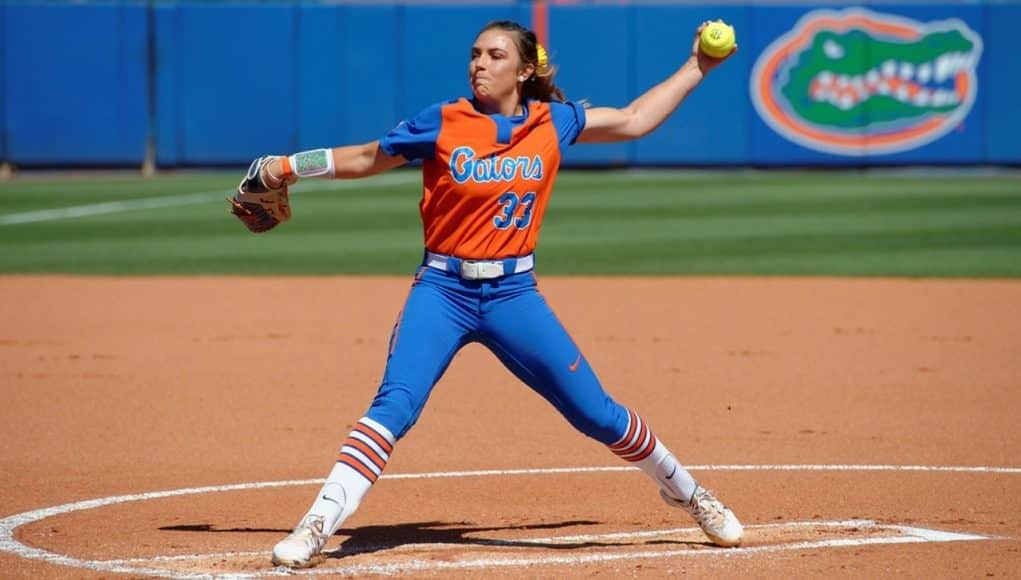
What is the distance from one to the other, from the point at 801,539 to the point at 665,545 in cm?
50

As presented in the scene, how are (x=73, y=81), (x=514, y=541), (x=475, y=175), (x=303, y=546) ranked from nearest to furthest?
(x=303, y=546)
(x=475, y=175)
(x=514, y=541)
(x=73, y=81)

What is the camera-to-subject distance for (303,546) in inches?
200

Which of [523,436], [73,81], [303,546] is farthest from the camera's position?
[73,81]

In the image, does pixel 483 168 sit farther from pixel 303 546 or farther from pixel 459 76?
pixel 459 76

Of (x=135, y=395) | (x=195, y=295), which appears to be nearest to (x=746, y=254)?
(x=195, y=295)

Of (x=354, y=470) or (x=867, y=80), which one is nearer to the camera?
(x=354, y=470)

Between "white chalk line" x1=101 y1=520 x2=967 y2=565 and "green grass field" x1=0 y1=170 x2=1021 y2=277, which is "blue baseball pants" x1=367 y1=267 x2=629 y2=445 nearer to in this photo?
"white chalk line" x1=101 y1=520 x2=967 y2=565

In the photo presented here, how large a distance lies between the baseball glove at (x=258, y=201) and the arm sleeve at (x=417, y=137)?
48 centimetres

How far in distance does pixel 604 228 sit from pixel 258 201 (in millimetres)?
12051

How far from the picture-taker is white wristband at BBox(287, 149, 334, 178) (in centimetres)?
552

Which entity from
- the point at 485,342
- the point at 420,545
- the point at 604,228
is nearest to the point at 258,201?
the point at 485,342

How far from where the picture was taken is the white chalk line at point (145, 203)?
18688 millimetres

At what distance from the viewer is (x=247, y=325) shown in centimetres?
1148

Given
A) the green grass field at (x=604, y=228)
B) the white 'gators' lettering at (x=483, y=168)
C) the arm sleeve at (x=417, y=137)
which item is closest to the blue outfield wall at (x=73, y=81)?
the green grass field at (x=604, y=228)
